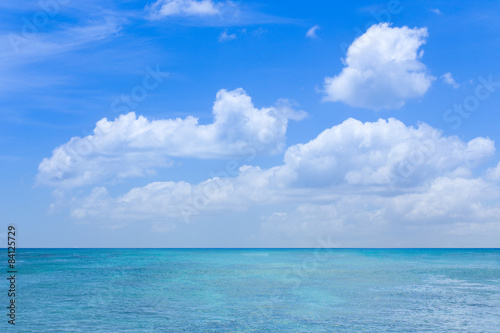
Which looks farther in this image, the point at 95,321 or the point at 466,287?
the point at 466,287

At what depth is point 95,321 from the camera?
35.4m

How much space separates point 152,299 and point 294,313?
15.3 m

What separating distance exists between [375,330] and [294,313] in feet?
25.8

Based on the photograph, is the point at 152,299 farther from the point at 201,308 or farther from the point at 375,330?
the point at 375,330

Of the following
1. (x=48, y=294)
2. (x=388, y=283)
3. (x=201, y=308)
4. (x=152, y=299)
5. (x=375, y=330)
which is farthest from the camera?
(x=388, y=283)

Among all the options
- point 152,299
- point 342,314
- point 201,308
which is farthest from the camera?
point 152,299

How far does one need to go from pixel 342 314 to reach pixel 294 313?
389 cm

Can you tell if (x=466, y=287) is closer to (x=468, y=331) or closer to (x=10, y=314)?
(x=468, y=331)

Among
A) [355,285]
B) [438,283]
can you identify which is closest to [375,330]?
[355,285]

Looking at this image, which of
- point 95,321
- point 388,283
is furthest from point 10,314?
point 388,283

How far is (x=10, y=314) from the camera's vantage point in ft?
123

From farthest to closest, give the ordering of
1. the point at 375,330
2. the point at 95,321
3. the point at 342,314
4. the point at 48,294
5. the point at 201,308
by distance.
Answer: the point at 48,294, the point at 201,308, the point at 342,314, the point at 95,321, the point at 375,330

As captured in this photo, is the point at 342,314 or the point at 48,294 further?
the point at 48,294

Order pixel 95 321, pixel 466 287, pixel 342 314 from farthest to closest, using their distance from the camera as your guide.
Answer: pixel 466 287 < pixel 342 314 < pixel 95 321
